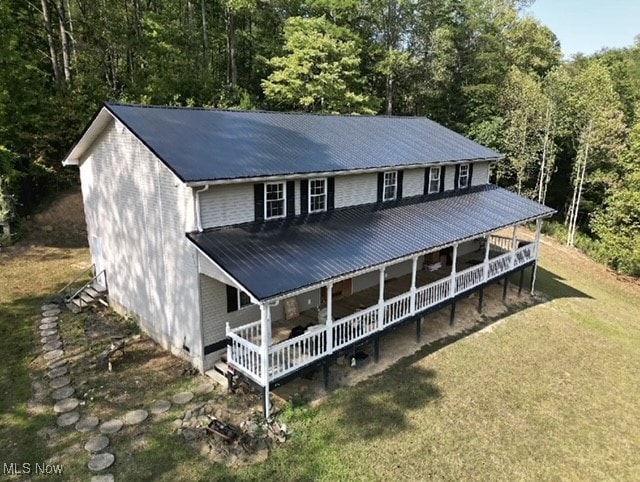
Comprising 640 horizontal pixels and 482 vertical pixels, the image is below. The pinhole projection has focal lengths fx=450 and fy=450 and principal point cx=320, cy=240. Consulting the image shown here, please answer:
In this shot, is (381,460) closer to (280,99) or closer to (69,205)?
(69,205)

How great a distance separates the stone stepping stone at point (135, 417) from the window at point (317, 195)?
788cm

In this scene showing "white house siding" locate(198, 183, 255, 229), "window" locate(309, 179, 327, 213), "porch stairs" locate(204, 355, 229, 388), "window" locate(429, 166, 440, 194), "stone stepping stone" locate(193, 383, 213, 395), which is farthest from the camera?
"window" locate(429, 166, 440, 194)

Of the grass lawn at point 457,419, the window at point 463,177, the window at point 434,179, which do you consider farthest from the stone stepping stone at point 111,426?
the window at point 463,177

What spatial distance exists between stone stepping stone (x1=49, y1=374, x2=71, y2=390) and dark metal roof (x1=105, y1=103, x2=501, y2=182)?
688cm

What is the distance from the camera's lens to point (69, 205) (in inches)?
1113

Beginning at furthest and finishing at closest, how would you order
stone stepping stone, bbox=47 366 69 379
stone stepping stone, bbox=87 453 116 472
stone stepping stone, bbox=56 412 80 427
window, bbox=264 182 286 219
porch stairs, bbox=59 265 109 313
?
1. porch stairs, bbox=59 265 109 313
2. window, bbox=264 182 286 219
3. stone stepping stone, bbox=47 366 69 379
4. stone stepping stone, bbox=56 412 80 427
5. stone stepping stone, bbox=87 453 116 472

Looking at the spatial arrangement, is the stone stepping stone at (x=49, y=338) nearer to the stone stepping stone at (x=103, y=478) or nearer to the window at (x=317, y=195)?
the stone stepping stone at (x=103, y=478)

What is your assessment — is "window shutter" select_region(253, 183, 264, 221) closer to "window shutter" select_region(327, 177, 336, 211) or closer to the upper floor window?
"window shutter" select_region(327, 177, 336, 211)

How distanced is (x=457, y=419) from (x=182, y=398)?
745 centimetres

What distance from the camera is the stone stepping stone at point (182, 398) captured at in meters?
12.1

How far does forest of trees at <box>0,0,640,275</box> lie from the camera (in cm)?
2736

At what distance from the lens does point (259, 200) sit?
45.3 ft

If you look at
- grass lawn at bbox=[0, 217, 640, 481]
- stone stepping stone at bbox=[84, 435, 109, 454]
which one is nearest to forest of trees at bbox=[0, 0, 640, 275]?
grass lawn at bbox=[0, 217, 640, 481]

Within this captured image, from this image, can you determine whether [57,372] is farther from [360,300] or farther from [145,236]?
[360,300]
